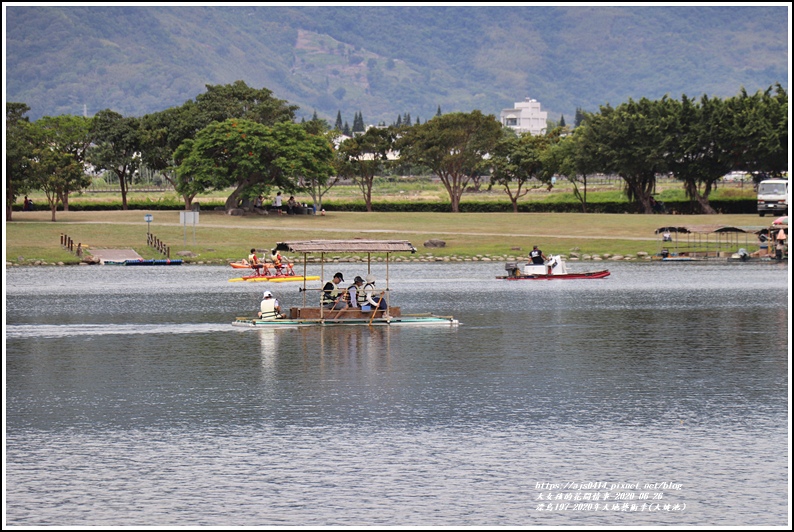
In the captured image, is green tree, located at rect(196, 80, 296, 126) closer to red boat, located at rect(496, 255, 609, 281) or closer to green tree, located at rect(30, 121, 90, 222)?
green tree, located at rect(30, 121, 90, 222)

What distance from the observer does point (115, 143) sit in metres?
128

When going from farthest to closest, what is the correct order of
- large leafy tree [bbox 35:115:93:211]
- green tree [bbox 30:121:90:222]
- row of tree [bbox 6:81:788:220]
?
large leafy tree [bbox 35:115:93:211] → row of tree [bbox 6:81:788:220] → green tree [bbox 30:121:90:222]

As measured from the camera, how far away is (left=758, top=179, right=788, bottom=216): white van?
358ft

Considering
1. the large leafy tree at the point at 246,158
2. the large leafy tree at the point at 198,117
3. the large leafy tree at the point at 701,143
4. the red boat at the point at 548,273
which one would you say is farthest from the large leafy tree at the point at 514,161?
the red boat at the point at 548,273

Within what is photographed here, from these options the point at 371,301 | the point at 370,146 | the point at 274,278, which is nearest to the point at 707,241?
the point at 274,278

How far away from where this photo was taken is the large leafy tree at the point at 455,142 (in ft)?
431

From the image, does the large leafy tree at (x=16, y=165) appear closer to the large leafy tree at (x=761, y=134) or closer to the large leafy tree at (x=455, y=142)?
the large leafy tree at (x=455, y=142)

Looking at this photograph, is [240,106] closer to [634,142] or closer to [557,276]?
[634,142]

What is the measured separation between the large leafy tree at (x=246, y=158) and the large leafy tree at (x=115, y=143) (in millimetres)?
10313

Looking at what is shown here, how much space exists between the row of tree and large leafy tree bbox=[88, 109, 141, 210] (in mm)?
151

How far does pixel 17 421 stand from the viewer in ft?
91.6

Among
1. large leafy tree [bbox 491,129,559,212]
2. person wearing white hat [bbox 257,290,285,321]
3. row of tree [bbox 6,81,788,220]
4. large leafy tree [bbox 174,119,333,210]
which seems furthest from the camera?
large leafy tree [bbox 491,129,559,212]

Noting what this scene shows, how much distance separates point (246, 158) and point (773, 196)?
2141 inches

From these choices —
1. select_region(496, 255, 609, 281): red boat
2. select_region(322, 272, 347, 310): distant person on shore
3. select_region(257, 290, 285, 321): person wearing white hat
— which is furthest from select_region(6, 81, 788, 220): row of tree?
select_region(257, 290, 285, 321): person wearing white hat
